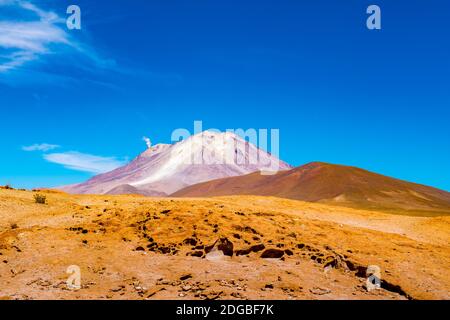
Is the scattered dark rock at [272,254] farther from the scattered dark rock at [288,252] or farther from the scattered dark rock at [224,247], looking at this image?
the scattered dark rock at [224,247]

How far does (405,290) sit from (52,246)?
12.3m

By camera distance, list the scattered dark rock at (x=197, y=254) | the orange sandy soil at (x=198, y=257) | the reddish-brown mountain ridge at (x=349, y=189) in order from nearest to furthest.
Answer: the orange sandy soil at (x=198, y=257)
the scattered dark rock at (x=197, y=254)
the reddish-brown mountain ridge at (x=349, y=189)

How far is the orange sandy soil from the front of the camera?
13297 millimetres

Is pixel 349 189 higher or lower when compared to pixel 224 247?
higher

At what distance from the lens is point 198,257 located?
15.6 metres

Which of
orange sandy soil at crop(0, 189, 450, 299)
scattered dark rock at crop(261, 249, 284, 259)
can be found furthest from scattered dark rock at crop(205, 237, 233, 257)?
scattered dark rock at crop(261, 249, 284, 259)

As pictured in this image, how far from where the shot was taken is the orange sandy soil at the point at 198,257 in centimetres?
1330

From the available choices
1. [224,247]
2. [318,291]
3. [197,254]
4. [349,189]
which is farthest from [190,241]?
[349,189]

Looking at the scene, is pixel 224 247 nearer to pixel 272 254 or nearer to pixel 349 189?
pixel 272 254

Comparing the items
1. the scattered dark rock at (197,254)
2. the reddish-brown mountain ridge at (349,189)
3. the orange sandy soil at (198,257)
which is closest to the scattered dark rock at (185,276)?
the orange sandy soil at (198,257)

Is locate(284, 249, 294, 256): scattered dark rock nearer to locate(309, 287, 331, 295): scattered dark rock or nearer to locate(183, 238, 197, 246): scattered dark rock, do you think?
locate(309, 287, 331, 295): scattered dark rock
